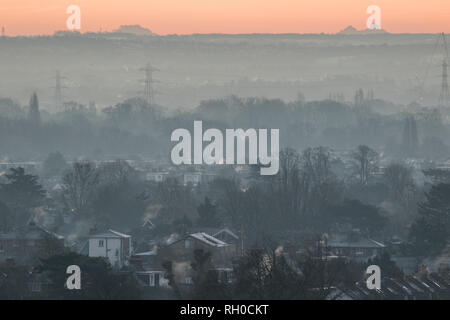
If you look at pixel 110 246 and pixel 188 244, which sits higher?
pixel 188 244

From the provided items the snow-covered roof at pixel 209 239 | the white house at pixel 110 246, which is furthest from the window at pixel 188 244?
the white house at pixel 110 246

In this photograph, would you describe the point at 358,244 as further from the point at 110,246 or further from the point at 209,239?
the point at 110,246

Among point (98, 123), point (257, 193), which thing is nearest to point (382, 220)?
point (257, 193)

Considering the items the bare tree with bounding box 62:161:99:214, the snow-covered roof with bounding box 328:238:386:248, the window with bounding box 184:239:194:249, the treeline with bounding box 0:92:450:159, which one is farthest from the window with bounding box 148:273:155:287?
the treeline with bounding box 0:92:450:159

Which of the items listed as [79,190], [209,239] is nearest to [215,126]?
[79,190]

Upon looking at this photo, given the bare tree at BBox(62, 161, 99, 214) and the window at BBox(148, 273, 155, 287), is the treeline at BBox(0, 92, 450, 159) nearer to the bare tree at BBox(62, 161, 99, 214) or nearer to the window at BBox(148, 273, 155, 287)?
the bare tree at BBox(62, 161, 99, 214)

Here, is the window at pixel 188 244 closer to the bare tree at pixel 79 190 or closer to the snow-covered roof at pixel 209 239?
the snow-covered roof at pixel 209 239

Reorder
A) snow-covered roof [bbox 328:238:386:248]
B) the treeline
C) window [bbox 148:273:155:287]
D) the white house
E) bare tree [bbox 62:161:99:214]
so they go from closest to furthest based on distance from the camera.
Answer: window [bbox 148:273:155:287], the white house, snow-covered roof [bbox 328:238:386:248], bare tree [bbox 62:161:99:214], the treeline

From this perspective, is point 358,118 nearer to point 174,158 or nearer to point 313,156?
point 174,158

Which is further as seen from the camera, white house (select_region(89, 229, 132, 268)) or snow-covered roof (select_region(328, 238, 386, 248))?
snow-covered roof (select_region(328, 238, 386, 248))
